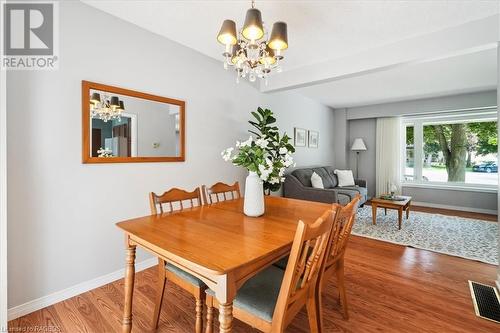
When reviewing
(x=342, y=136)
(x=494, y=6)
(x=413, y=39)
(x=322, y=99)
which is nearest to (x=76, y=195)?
(x=413, y=39)

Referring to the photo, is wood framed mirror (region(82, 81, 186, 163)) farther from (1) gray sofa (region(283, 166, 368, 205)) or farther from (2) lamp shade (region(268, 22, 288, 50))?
(1) gray sofa (region(283, 166, 368, 205))

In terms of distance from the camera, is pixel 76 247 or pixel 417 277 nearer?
pixel 76 247

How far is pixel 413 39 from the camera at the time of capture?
8.14 feet

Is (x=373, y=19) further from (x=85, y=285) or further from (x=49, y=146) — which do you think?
(x=85, y=285)

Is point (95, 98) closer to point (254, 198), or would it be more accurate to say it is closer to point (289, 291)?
point (254, 198)

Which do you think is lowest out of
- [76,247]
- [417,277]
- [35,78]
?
[417,277]

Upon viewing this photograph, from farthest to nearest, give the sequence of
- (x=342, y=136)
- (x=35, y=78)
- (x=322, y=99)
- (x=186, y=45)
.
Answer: (x=342, y=136) → (x=322, y=99) → (x=186, y=45) → (x=35, y=78)

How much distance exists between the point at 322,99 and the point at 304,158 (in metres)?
1.44

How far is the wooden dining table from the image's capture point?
0.96m

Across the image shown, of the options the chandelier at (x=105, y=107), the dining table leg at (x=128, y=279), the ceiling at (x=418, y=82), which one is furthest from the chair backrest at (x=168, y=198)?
the ceiling at (x=418, y=82)

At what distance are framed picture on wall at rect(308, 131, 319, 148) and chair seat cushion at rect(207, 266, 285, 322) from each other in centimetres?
433

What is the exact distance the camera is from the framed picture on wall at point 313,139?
535cm

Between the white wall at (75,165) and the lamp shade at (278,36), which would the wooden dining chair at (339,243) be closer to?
the lamp shade at (278,36)

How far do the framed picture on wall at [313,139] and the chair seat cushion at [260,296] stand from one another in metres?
4.33
